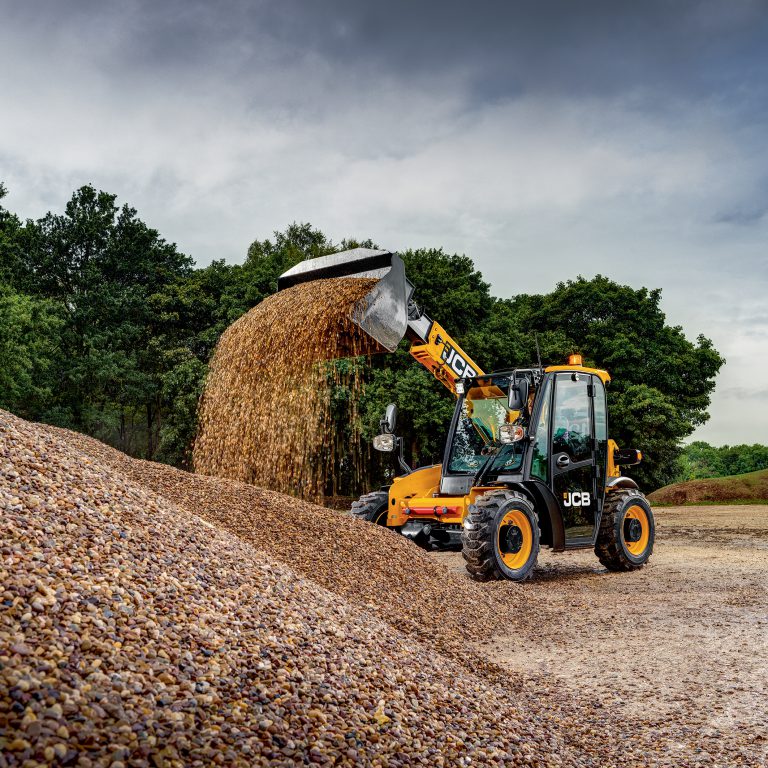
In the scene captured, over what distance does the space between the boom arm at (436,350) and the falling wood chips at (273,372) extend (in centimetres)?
75

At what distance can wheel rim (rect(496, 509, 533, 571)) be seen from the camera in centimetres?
816

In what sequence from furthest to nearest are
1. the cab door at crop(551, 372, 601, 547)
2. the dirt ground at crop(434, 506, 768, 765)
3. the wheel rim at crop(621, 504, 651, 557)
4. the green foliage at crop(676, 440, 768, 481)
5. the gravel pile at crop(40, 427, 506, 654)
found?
the green foliage at crop(676, 440, 768, 481) → the wheel rim at crop(621, 504, 651, 557) → the cab door at crop(551, 372, 601, 547) → the gravel pile at crop(40, 427, 506, 654) → the dirt ground at crop(434, 506, 768, 765)

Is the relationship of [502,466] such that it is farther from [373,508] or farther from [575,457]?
[373,508]

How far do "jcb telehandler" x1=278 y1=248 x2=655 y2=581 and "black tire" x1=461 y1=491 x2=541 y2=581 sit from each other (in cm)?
1

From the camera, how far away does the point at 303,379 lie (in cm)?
851

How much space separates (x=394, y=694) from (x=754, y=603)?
5150 millimetres

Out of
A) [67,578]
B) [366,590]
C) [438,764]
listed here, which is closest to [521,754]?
[438,764]

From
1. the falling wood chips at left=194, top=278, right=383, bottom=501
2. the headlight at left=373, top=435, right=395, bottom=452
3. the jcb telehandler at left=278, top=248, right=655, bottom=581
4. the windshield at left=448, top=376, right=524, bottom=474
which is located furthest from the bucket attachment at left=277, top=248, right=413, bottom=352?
the windshield at left=448, top=376, right=524, bottom=474

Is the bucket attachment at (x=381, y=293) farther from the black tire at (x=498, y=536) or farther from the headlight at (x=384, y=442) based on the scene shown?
the black tire at (x=498, y=536)

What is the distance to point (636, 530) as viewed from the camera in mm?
9820

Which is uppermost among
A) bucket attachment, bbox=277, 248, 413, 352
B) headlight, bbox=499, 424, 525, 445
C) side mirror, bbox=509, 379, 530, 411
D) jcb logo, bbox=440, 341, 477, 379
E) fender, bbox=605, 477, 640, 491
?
bucket attachment, bbox=277, 248, 413, 352

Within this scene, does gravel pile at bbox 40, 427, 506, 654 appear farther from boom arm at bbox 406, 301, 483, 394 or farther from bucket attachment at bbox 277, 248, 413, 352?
boom arm at bbox 406, 301, 483, 394

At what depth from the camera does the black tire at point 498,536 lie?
306 inches

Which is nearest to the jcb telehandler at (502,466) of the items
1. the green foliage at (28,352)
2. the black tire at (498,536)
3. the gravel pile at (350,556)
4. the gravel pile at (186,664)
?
the black tire at (498,536)
